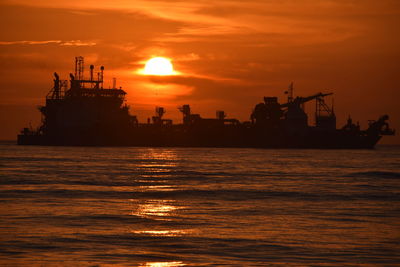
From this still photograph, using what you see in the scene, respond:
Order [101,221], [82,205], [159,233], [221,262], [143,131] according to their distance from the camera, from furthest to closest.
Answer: [143,131]
[82,205]
[101,221]
[159,233]
[221,262]

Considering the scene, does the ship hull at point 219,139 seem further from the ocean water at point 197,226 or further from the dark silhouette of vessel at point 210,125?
the ocean water at point 197,226

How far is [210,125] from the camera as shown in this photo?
163000mm

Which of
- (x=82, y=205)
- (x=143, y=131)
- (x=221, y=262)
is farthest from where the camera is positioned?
(x=143, y=131)

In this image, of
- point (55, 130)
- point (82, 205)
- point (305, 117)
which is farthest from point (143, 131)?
point (82, 205)

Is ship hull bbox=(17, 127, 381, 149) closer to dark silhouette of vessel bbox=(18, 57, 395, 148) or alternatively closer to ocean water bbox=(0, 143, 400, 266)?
dark silhouette of vessel bbox=(18, 57, 395, 148)

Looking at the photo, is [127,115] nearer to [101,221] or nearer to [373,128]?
[373,128]

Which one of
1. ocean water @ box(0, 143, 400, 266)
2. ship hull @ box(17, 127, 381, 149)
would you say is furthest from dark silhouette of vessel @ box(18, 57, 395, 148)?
ocean water @ box(0, 143, 400, 266)

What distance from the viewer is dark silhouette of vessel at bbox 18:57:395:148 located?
6088 inches

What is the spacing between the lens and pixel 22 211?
27234 mm

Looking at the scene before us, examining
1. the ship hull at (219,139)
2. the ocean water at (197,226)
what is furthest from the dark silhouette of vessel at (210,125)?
the ocean water at (197,226)

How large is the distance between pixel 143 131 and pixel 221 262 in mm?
150368

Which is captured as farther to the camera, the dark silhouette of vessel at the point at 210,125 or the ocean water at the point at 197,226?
the dark silhouette of vessel at the point at 210,125

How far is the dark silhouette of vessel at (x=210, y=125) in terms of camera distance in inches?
6088

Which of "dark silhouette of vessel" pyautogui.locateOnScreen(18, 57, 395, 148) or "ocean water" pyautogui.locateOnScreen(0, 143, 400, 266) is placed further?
"dark silhouette of vessel" pyautogui.locateOnScreen(18, 57, 395, 148)
